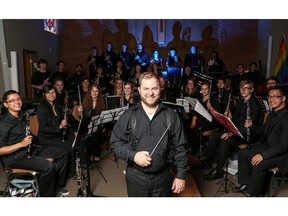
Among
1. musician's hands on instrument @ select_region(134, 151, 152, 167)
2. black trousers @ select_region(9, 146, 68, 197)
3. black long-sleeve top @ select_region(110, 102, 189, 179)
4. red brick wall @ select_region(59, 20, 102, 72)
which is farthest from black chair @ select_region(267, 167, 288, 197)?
red brick wall @ select_region(59, 20, 102, 72)

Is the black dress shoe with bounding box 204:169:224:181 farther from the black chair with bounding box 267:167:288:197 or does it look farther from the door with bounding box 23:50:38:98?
the door with bounding box 23:50:38:98

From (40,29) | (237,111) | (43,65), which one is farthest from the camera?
(40,29)

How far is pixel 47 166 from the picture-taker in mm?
3430

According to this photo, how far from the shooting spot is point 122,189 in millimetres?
3893

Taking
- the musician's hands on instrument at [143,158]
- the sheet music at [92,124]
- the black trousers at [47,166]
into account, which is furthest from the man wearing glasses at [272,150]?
the black trousers at [47,166]

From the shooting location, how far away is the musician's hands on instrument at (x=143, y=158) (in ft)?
6.91

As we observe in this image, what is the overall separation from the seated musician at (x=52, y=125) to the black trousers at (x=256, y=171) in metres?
2.29

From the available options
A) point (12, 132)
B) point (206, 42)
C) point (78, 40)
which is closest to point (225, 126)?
point (12, 132)

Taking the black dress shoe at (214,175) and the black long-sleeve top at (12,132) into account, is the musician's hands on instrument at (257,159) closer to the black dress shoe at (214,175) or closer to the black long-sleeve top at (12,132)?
the black dress shoe at (214,175)

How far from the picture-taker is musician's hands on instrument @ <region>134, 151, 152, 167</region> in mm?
2107

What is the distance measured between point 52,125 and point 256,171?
2683mm
